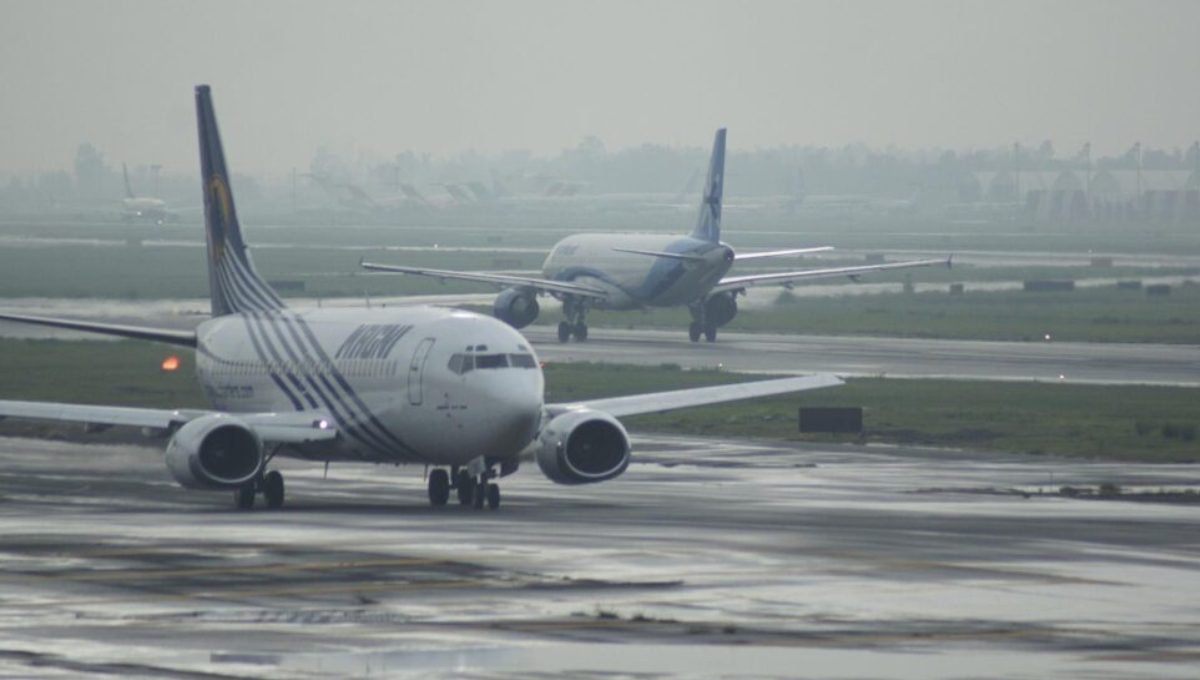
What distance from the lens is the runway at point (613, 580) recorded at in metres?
23.8

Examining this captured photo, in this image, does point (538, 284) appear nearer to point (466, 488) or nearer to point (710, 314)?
point (710, 314)

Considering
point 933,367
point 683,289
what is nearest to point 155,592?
point 933,367

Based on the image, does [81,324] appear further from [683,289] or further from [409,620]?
[683,289]

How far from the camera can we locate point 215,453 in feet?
140

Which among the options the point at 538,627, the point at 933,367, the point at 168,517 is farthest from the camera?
the point at 933,367

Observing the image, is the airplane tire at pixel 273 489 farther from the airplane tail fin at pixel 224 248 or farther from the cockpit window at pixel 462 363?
the airplane tail fin at pixel 224 248

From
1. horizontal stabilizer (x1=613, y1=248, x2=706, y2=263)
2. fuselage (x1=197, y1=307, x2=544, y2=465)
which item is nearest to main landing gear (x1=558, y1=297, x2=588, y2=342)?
horizontal stabilizer (x1=613, y1=248, x2=706, y2=263)

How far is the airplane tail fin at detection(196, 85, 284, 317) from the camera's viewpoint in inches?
2067

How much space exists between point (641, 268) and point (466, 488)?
62090mm

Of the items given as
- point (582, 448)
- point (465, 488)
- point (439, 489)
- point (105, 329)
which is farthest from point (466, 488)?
point (105, 329)

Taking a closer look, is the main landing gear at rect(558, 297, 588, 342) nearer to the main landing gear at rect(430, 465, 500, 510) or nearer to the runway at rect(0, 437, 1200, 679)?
the runway at rect(0, 437, 1200, 679)

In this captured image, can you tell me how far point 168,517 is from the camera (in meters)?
40.4

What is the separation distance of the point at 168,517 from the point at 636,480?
11.9m

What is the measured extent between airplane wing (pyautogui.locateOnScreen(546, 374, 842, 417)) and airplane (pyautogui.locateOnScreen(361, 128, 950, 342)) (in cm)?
5391
